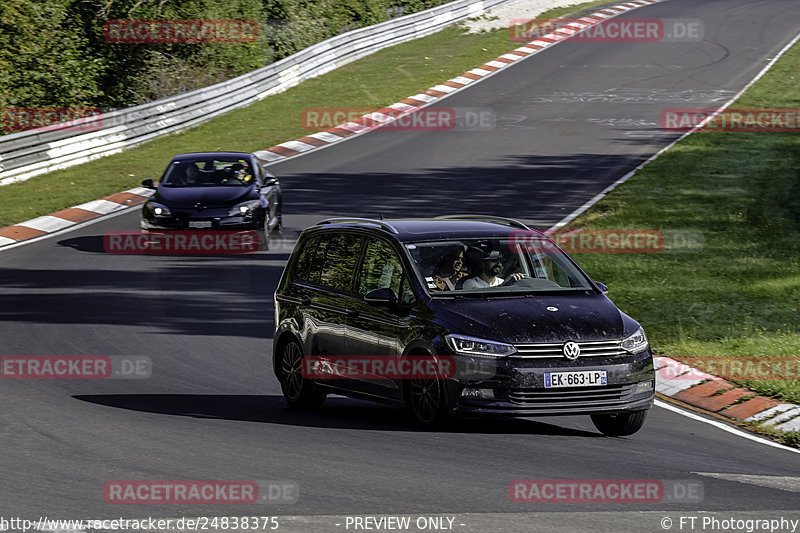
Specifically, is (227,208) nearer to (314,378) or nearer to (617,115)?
(314,378)

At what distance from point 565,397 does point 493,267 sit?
1563 mm

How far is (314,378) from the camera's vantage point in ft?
38.3

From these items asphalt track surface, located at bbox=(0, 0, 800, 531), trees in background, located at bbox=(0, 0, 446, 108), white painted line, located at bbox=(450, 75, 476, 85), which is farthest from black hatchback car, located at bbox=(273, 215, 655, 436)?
trees in background, located at bbox=(0, 0, 446, 108)

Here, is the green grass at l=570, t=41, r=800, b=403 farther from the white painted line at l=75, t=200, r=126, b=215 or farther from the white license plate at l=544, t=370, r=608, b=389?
the white painted line at l=75, t=200, r=126, b=215

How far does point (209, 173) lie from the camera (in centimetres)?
2292

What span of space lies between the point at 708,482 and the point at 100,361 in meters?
7.41

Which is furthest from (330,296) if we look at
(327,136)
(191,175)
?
(327,136)

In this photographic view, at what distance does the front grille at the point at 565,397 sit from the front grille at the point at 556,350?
0.85 ft

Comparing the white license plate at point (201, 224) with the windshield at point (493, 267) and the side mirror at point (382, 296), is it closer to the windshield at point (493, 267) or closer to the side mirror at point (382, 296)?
the windshield at point (493, 267)

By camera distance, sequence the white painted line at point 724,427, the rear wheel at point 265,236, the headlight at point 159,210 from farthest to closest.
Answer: the rear wheel at point 265,236, the headlight at point 159,210, the white painted line at point 724,427

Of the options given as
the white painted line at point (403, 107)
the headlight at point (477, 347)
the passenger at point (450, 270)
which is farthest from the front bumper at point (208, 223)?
the white painted line at point (403, 107)

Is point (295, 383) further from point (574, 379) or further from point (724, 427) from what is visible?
point (724, 427)

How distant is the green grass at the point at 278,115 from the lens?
92.9 ft

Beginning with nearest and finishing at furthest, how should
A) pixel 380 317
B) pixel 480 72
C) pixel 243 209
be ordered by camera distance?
1. pixel 380 317
2. pixel 243 209
3. pixel 480 72
